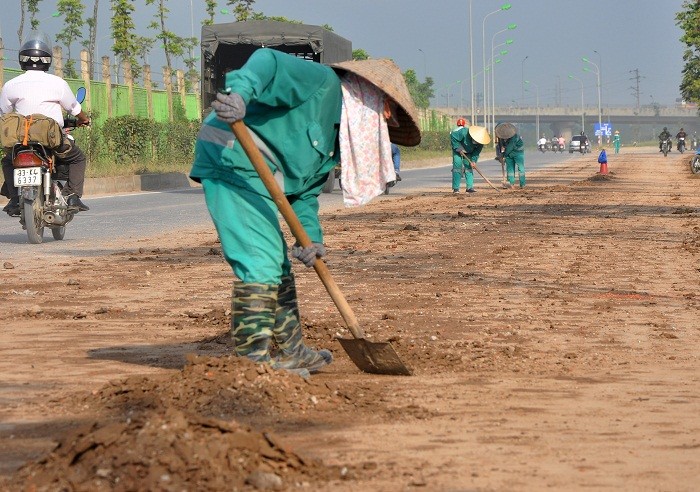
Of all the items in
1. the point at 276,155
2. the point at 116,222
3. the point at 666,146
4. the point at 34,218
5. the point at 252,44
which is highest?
the point at 252,44

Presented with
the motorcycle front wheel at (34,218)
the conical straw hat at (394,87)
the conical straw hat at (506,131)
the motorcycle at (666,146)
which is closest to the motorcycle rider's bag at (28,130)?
the motorcycle front wheel at (34,218)

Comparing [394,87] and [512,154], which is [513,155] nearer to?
[512,154]

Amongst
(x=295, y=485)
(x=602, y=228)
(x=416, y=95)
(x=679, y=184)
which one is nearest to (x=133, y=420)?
(x=295, y=485)

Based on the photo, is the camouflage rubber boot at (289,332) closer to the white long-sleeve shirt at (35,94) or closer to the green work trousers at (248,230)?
the green work trousers at (248,230)

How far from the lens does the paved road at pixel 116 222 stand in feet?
42.8

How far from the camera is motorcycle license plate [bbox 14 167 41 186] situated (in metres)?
12.7

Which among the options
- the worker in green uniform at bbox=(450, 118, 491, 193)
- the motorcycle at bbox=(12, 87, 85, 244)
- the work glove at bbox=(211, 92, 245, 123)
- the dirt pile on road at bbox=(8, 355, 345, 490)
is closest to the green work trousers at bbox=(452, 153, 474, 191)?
the worker in green uniform at bbox=(450, 118, 491, 193)

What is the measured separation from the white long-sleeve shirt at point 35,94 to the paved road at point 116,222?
1352 millimetres

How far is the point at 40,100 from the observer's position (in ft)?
42.5

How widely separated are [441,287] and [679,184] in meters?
21.9

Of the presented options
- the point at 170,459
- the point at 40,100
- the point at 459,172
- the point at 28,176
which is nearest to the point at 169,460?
the point at 170,459

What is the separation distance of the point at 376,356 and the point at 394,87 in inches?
48.3

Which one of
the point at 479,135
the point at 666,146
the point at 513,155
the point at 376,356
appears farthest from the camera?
the point at 666,146

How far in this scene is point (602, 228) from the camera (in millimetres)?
15641
